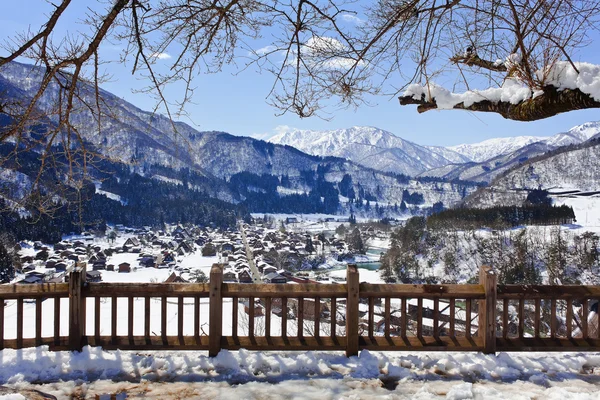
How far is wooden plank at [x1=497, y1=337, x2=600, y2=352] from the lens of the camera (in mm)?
4645

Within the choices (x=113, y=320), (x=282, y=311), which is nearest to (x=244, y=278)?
(x=113, y=320)

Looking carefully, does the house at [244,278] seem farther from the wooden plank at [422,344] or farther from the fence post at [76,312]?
the wooden plank at [422,344]

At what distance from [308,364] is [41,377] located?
8.01 ft

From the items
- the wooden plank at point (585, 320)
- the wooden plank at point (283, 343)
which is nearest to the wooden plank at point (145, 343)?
the wooden plank at point (283, 343)

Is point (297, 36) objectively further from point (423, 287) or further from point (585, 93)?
point (423, 287)

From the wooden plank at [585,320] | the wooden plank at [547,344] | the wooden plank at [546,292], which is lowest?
the wooden plank at [547,344]

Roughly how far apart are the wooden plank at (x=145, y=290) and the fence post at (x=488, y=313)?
114 inches

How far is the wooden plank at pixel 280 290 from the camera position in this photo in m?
4.53

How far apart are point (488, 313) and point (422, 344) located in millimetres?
754

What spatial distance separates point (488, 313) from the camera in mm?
4551

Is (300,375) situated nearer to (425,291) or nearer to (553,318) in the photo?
(425,291)

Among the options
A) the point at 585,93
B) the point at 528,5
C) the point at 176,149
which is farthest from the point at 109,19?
the point at 585,93

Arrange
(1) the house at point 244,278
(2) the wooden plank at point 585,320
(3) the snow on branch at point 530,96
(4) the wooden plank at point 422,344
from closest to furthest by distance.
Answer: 1. (3) the snow on branch at point 530,96
2. (4) the wooden plank at point 422,344
3. (2) the wooden plank at point 585,320
4. (1) the house at point 244,278

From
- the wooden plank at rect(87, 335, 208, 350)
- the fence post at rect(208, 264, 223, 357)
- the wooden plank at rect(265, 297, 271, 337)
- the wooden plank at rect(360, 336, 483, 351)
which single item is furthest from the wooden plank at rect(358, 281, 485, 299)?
the wooden plank at rect(87, 335, 208, 350)
